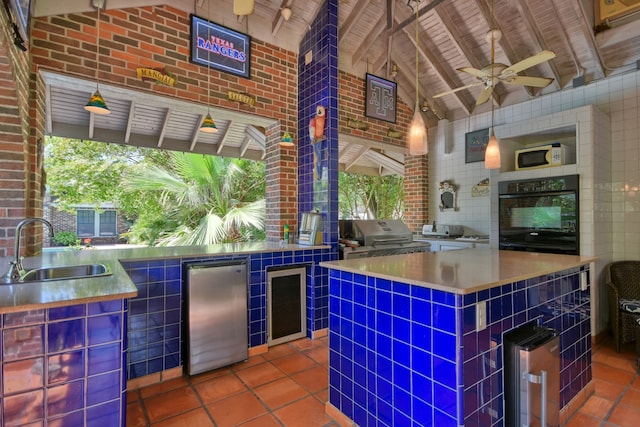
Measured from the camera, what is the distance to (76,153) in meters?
7.41

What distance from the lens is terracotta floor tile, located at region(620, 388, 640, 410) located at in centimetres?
199

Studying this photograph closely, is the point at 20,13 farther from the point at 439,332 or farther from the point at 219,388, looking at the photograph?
the point at 439,332

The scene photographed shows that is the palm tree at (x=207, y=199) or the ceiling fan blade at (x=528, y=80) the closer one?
the ceiling fan blade at (x=528, y=80)

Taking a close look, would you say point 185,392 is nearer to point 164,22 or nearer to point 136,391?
point 136,391

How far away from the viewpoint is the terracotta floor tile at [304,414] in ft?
6.00

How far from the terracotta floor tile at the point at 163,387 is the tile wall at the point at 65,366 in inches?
42.9

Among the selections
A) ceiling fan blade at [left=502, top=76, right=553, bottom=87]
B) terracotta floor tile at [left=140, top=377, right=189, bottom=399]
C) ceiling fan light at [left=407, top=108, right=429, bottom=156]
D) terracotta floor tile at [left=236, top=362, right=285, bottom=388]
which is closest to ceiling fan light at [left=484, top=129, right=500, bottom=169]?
ceiling fan blade at [left=502, top=76, right=553, bottom=87]

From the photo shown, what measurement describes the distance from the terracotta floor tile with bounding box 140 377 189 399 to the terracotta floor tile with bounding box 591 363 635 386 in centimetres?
304

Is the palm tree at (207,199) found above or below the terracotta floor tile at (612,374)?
above

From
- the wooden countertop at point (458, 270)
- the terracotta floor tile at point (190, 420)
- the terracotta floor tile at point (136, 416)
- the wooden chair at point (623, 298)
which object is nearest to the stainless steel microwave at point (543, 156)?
the wooden chair at point (623, 298)

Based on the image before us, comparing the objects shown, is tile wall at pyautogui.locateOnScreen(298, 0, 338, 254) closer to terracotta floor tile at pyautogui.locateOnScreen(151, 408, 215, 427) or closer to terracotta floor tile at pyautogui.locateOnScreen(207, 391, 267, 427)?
terracotta floor tile at pyautogui.locateOnScreen(207, 391, 267, 427)

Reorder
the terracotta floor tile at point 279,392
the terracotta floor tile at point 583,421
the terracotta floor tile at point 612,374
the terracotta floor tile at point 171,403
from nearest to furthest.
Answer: the terracotta floor tile at point 583,421
the terracotta floor tile at point 171,403
the terracotta floor tile at point 279,392
the terracotta floor tile at point 612,374

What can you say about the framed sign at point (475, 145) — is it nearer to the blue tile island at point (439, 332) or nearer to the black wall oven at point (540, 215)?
the black wall oven at point (540, 215)

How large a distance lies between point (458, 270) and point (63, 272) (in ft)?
7.42
